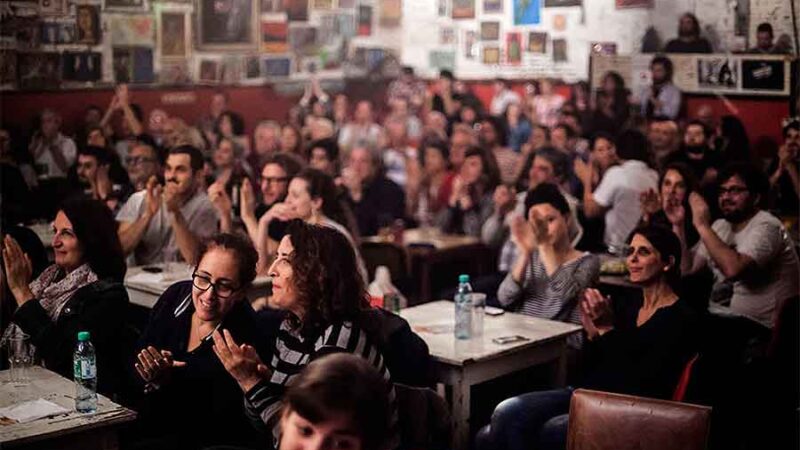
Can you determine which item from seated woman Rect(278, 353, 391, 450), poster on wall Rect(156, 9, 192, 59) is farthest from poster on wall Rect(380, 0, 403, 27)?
seated woman Rect(278, 353, 391, 450)

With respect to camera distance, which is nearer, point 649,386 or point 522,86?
point 649,386

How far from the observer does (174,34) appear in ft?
32.7

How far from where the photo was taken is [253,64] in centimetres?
1168

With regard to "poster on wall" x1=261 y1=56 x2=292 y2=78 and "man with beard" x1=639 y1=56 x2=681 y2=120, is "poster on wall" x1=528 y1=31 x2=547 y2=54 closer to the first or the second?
"man with beard" x1=639 y1=56 x2=681 y2=120

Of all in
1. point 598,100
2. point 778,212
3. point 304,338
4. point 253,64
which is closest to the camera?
point 304,338

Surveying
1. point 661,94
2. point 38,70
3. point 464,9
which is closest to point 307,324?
point 38,70

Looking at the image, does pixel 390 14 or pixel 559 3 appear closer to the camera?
pixel 559 3

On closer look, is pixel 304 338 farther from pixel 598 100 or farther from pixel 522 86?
pixel 522 86

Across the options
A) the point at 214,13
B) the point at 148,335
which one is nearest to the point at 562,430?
the point at 148,335

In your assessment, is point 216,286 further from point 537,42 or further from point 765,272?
point 537,42

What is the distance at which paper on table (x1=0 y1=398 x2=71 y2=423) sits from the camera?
4.09m

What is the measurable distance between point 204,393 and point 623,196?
4.55 metres

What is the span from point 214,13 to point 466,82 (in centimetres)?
306

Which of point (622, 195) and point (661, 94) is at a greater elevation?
point (661, 94)
